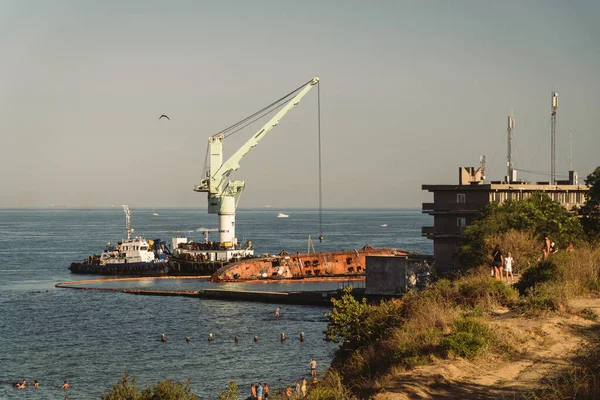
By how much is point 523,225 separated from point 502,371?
33566mm

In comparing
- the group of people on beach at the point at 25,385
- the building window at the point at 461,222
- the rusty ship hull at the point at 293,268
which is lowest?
the group of people on beach at the point at 25,385

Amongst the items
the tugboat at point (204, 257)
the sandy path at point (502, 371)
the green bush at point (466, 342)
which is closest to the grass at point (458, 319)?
the green bush at point (466, 342)

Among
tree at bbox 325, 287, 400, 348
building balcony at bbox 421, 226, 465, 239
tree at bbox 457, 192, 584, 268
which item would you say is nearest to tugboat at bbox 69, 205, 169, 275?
building balcony at bbox 421, 226, 465, 239

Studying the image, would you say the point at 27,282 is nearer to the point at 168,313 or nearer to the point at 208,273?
the point at 208,273

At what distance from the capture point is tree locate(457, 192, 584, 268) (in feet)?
167

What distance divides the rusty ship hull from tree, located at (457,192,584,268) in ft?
117

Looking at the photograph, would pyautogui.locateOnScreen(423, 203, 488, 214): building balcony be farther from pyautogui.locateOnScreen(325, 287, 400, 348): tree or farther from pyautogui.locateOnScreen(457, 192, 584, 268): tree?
pyautogui.locateOnScreen(325, 287, 400, 348): tree

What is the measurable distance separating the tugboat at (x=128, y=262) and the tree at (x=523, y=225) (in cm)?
5377

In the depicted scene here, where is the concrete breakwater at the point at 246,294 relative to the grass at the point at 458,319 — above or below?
below

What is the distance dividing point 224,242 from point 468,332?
8019cm

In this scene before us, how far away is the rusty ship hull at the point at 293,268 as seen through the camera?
87.5m

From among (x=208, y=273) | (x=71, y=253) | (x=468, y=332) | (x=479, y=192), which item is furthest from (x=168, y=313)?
(x=71, y=253)

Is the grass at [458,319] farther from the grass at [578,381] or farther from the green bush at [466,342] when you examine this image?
the grass at [578,381]

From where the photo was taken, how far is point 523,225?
5216 cm
